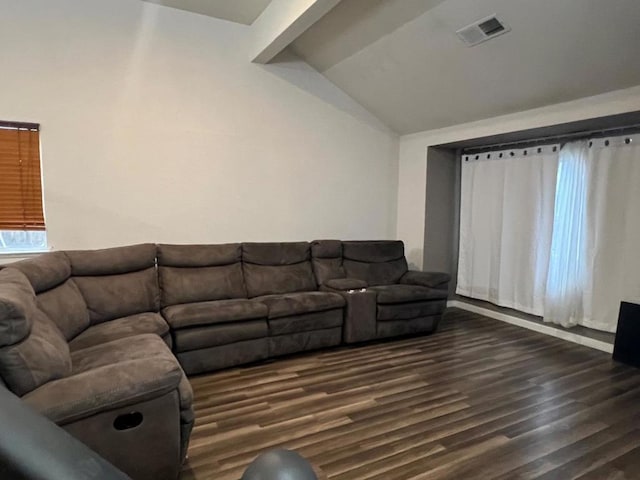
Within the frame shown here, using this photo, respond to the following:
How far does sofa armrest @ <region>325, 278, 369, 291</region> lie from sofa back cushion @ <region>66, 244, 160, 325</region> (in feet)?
5.30

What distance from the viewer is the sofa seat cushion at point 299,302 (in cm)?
335

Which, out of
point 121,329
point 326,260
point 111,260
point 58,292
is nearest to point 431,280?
point 326,260

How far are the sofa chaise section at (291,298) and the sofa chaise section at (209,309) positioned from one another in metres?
0.11

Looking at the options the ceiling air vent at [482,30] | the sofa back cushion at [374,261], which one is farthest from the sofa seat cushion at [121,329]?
the ceiling air vent at [482,30]

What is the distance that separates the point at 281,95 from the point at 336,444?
3443mm

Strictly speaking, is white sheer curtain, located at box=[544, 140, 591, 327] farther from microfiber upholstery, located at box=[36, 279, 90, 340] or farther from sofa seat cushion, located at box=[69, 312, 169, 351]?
microfiber upholstery, located at box=[36, 279, 90, 340]

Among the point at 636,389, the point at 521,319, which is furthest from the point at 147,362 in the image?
the point at 521,319

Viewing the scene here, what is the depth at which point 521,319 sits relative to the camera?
443 cm

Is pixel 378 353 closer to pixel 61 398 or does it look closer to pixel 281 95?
pixel 61 398

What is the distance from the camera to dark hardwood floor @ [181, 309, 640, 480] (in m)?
2.03

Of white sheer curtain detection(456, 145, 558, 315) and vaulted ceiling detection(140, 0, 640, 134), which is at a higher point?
vaulted ceiling detection(140, 0, 640, 134)

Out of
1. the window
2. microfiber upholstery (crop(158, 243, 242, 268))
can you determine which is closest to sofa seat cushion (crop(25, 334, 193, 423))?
microfiber upholstery (crop(158, 243, 242, 268))

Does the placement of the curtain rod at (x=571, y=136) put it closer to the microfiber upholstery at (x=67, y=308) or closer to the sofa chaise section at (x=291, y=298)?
the sofa chaise section at (x=291, y=298)

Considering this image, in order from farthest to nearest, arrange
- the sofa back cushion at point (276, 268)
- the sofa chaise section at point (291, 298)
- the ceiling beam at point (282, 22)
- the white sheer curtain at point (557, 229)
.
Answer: the sofa back cushion at point (276, 268)
the white sheer curtain at point (557, 229)
the sofa chaise section at point (291, 298)
the ceiling beam at point (282, 22)
